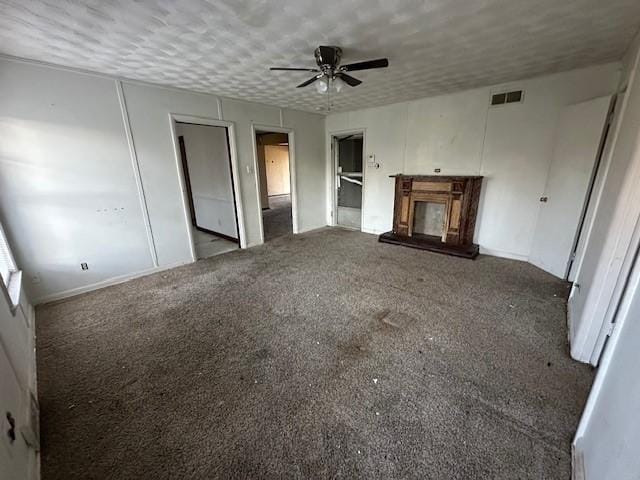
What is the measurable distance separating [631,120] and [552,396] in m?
2.07

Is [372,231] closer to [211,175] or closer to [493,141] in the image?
[493,141]

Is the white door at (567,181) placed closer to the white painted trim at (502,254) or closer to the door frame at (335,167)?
the white painted trim at (502,254)

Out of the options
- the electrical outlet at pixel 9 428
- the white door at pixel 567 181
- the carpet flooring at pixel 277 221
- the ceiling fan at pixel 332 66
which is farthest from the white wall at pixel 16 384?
the white door at pixel 567 181

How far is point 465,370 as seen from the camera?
1812 millimetres

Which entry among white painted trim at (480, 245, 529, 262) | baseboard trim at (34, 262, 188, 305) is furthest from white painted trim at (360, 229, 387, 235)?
baseboard trim at (34, 262, 188, 305)

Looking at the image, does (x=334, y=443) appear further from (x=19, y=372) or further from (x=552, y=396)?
(x=19, y=372)

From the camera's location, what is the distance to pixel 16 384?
142cm

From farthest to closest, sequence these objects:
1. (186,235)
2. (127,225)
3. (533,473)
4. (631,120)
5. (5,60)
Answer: (186,235), (127,225), (5,60), (631,120), (533,473)

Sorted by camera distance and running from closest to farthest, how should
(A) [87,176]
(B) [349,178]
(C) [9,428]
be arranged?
(C) [9,428] < (A) [87,176] < (B) [349,178]

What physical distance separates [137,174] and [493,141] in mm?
5086

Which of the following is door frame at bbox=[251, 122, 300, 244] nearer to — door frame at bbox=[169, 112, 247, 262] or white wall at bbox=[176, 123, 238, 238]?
door frame at bbox=[169, 112, 247, 262]

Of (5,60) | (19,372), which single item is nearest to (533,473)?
(19,372)

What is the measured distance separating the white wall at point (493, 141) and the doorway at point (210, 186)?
2872mm

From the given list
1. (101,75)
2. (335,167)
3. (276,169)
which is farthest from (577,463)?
(276,169)
